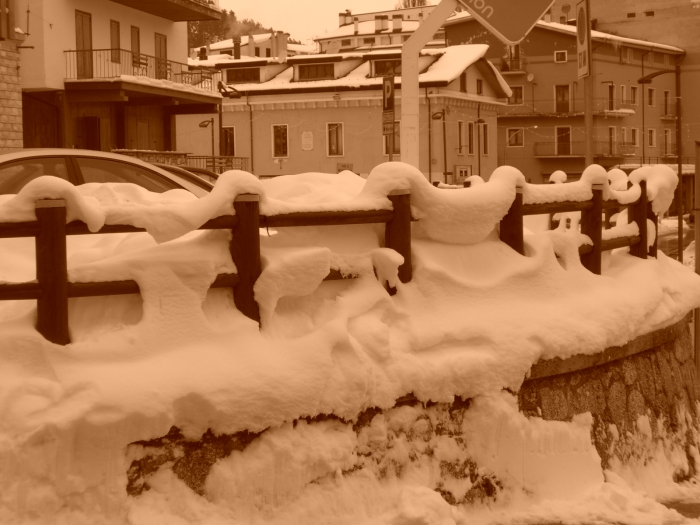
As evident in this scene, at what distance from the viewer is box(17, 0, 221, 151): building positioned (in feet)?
98.0

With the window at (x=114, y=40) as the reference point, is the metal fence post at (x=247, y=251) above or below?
below

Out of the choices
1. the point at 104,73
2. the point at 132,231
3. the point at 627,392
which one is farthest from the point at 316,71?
the point at 132,231

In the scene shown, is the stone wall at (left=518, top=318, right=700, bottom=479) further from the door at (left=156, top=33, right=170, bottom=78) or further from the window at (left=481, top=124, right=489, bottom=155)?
the window at (left=481, top=124, right=489, bottom=155)

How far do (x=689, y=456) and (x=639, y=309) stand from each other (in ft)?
3.90

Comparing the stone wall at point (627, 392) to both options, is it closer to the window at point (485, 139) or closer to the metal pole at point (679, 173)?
the metal pole at point (679, 173)

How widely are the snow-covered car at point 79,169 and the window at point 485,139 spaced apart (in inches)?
1861

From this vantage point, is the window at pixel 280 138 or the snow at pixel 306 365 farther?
the window at pixel 280 138

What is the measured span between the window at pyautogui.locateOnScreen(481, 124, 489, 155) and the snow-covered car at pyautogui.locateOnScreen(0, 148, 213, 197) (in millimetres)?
47271

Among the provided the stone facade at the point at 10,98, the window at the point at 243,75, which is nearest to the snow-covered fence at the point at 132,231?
the stone facade at the point at 10,98

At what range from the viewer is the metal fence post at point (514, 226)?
5984mm

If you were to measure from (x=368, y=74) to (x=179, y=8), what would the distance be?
19253 mm

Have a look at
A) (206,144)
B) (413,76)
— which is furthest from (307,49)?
(413,76)

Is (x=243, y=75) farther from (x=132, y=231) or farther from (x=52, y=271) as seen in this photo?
(x=52, y=271)

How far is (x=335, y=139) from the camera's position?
52031mm
